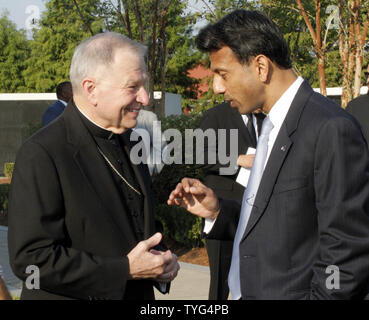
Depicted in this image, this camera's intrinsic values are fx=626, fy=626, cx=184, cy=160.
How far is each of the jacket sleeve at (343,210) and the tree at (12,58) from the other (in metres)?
48.3

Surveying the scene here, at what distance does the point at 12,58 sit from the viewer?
4994 cm

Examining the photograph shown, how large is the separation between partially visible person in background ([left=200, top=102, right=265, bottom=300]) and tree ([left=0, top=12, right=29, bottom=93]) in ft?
147

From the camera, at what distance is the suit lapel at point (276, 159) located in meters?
2.46

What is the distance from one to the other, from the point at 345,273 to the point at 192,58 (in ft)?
137

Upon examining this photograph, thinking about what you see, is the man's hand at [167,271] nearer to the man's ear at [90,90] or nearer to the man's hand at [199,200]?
the man's hand at [199,200]

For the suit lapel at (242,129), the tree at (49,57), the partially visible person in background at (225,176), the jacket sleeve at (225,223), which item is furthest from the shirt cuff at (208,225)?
the tree at (49,57)

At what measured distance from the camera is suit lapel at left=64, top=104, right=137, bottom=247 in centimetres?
276

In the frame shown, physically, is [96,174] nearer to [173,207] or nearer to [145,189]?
[145,189]

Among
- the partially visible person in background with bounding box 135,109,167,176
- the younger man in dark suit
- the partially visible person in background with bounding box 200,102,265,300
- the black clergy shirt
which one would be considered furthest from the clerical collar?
the partially visible person in background with bounding box 135,109,167,176

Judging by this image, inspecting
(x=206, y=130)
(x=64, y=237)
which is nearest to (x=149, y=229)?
(x=64, y=237)

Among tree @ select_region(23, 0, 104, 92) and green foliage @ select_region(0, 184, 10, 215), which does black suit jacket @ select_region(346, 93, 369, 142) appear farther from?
tree @ select_region(23, 0, 104, 92)

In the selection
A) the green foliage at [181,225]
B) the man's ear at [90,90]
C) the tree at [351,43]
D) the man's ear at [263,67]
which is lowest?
the green foliage at [181,225]

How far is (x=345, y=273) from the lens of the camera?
2271mm
